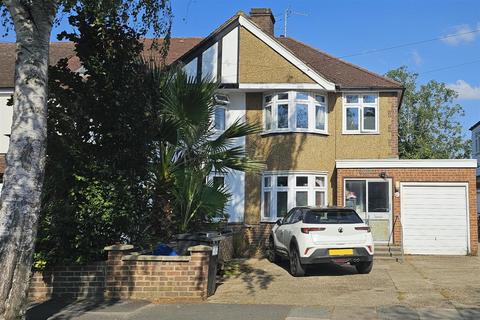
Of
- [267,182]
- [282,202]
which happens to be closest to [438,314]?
[282,202]

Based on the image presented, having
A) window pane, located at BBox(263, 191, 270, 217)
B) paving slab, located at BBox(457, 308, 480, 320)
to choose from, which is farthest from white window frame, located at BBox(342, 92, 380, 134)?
paving slab, located at BBox(457, 308, 480, 320)

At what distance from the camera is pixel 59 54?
23.3m

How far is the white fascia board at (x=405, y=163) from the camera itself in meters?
16.4

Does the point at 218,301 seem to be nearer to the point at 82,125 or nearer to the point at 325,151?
the point at 82,125

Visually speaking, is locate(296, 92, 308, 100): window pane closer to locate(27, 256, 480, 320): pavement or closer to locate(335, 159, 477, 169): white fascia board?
locate(335, 159, 477, 169): white fascia board

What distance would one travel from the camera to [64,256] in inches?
374

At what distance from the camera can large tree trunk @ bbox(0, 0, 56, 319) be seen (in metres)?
6.07

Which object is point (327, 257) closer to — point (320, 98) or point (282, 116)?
point (282, 116)

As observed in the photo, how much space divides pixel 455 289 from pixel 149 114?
694 centimetres

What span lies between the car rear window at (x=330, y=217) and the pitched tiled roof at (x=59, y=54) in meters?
10.8

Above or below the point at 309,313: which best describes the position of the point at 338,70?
above

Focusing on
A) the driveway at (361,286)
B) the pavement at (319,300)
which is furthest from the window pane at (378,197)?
the pavement at (319,300)

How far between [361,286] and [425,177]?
721 centimetres

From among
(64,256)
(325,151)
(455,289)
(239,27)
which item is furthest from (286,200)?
(64,256)
